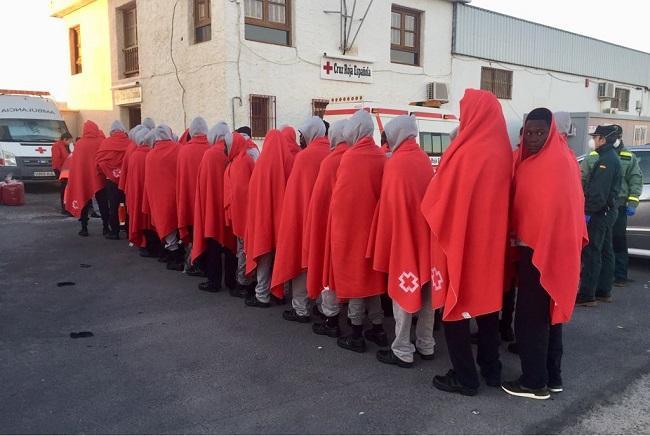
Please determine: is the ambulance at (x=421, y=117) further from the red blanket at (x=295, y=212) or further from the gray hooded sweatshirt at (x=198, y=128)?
the red blanket at (x=295, y=212)

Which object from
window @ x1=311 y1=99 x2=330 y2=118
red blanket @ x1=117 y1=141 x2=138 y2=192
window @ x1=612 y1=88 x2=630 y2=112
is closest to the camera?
red blanket @ x1=117 y1=141 x2=138 y2=192

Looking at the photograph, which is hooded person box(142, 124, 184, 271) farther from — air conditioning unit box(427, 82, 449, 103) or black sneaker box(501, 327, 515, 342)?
air conditioning unit box(427, 82, 449, 103)

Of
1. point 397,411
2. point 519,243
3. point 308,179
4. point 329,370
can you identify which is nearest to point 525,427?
point 397,411

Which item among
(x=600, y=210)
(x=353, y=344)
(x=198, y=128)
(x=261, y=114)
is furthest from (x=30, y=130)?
(x=600, y=210)

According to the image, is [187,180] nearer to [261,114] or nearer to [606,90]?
[261,114]

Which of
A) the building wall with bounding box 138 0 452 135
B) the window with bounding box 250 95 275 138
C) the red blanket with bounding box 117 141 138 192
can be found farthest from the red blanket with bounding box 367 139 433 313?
the window with bounding box 250 95 275 138

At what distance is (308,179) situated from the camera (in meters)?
4.86

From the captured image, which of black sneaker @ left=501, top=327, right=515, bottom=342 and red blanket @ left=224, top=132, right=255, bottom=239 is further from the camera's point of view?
red blanket @ left=224, top=132, right=255, bottom=239

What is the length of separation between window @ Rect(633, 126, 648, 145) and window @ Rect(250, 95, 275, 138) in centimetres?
1202

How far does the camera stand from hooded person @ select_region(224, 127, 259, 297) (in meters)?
5.61

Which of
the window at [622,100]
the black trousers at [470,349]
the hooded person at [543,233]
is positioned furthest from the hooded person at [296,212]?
the window at [622,100]

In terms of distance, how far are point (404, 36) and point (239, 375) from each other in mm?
12735

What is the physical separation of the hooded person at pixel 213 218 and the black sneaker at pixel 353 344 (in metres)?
1.94

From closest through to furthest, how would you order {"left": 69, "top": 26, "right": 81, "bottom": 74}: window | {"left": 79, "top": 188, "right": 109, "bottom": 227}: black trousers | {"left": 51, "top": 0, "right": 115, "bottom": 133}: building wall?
{"left": 79, "top": 188, "right": 109, "bottom": 227}: black trousers → {"left": 51, "top": 0, "right": 115, "bottom": 133}: building wall → {"left": 69, "top": 26, "right": 81, "bottom": 74}: window
